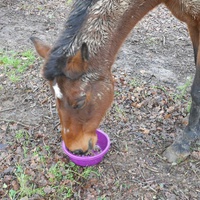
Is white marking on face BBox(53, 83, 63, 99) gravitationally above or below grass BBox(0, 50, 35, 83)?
above

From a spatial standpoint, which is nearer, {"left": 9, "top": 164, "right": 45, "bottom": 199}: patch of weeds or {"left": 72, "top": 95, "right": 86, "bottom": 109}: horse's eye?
{"left": 72, "top": 95, "right": 86, "bottom": 109}: horse's eye

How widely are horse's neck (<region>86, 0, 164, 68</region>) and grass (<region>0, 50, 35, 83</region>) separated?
2.33 m

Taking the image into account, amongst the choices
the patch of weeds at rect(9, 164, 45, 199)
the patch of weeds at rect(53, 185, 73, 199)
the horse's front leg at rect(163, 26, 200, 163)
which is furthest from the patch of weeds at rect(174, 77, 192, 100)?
the patch of weeds at rect(9, 164, 45, 199)

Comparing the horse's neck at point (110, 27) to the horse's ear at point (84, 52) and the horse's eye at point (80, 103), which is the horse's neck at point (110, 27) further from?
the horse's eye at point (80, 103)

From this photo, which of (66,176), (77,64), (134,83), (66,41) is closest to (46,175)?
(66,176)

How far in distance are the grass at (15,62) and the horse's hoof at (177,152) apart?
102 inches

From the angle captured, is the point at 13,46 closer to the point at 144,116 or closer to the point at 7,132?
the point at 7,132

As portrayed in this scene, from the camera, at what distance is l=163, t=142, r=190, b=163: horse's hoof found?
12.8ft

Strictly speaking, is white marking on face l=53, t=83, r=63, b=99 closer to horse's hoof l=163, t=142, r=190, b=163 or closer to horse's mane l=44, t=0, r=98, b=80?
horse's mane l=44, t=0, r=98, b=80

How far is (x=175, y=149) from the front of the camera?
392 centimetres

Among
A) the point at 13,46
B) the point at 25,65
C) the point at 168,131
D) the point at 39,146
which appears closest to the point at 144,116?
the point at 168,131

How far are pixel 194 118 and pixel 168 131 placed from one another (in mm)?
423

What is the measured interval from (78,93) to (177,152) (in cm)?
156

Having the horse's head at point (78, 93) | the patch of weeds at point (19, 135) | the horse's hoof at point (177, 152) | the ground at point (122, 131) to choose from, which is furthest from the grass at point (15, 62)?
the horse's hoof at point (177, 152)
